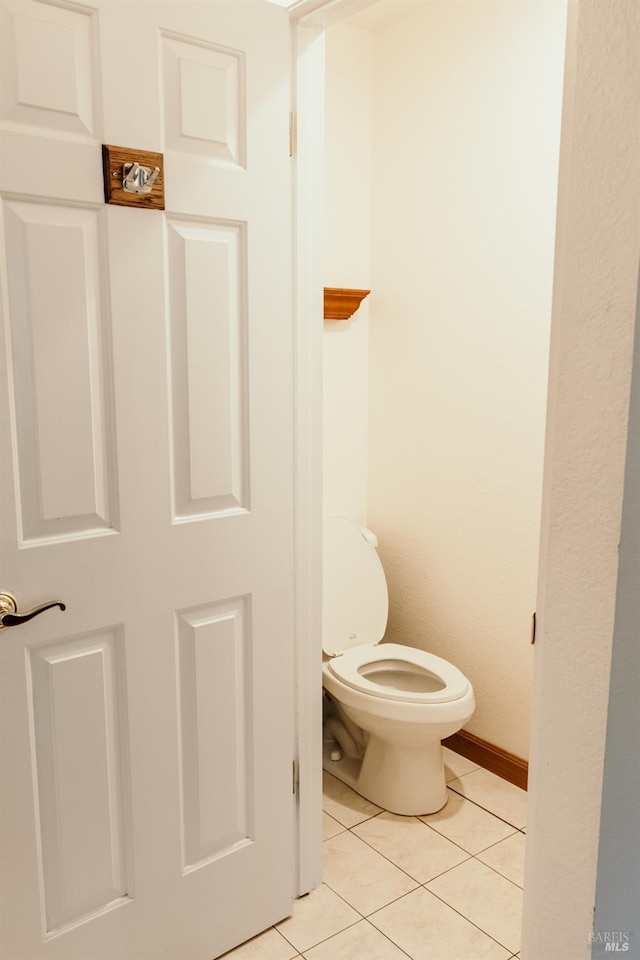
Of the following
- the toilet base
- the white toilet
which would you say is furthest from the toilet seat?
the toilet base

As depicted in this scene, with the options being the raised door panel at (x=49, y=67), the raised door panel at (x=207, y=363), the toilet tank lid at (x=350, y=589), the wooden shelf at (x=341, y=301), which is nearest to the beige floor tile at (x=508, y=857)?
the toilet tank lid at (x=350, y=589)

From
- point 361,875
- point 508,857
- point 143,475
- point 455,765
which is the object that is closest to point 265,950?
point 361,875

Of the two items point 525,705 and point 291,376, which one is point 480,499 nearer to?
point 525,705

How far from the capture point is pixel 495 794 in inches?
96.0

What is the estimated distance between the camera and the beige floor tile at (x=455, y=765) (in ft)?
8.39

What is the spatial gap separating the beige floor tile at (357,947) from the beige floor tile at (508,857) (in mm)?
418

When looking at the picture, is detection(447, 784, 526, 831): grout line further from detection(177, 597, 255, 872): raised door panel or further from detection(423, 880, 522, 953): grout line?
detection(177, 597, 255, 872): raised door panel

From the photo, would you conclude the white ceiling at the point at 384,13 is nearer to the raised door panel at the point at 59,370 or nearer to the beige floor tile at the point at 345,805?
the raised door panel at the point at 59,370

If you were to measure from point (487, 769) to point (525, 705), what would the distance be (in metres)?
0.31

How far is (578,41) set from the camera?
0.84 metres

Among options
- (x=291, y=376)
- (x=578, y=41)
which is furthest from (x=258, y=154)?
(x=578, y=41)

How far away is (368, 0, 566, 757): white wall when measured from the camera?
224cm

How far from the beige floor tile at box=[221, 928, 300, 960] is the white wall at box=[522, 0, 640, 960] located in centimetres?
99

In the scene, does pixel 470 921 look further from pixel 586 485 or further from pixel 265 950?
pixel 586 485
